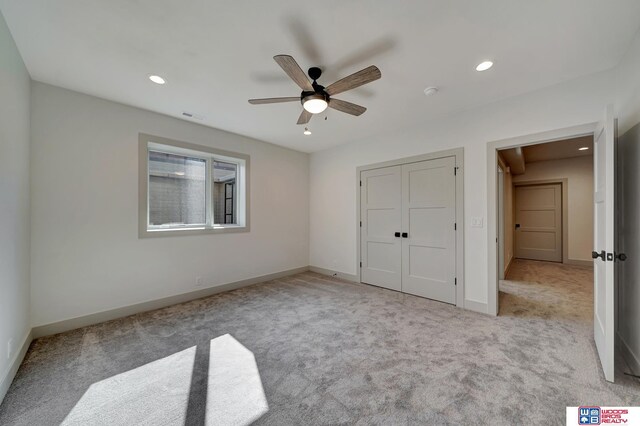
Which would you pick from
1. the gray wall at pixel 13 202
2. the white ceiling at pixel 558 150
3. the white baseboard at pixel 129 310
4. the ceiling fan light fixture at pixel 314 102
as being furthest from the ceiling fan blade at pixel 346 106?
the white ceiling at pixel 558 150

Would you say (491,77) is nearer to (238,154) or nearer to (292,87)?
(292,87)

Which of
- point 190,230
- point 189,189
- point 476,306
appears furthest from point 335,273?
point 189,189

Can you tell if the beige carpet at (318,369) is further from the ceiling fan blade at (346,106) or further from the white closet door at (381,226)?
the ceiling fan blade at (346,106)

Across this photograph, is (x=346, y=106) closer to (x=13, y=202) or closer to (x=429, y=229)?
(x=429, y=229)

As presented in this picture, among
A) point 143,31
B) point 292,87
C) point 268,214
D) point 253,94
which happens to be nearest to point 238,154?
point 268,214

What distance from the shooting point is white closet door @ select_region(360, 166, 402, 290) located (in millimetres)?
4105

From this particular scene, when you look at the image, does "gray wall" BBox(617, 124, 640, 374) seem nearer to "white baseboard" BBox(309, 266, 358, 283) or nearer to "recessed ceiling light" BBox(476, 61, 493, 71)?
"recessed ceiling light" BBox(476, 61, 493, 71)

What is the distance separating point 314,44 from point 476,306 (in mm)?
3576

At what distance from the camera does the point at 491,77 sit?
2543 mm

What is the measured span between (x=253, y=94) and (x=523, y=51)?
2.67 metres

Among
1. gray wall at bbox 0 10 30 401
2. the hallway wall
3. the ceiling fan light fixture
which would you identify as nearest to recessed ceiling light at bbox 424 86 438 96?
the ceiling fan light fixture

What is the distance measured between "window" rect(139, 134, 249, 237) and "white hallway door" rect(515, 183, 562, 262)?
300 inches

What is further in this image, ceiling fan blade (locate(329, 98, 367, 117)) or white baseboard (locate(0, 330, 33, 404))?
ceiling fan blade (locate(329, 98, 367, 117))

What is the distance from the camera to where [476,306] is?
10.5ft
